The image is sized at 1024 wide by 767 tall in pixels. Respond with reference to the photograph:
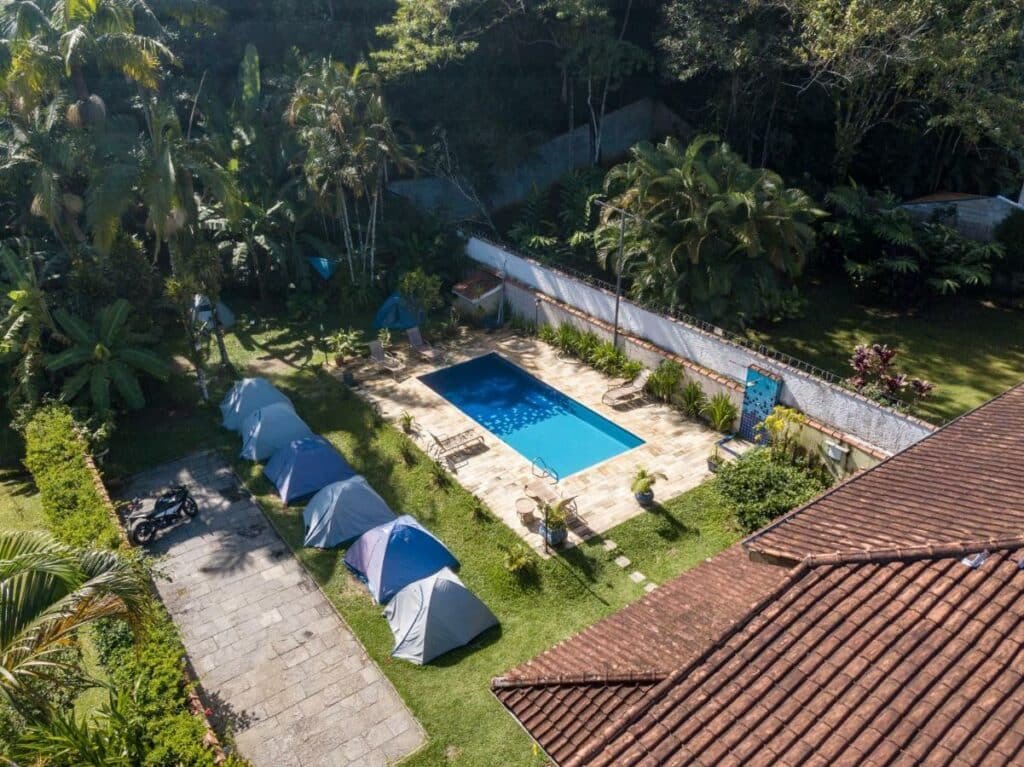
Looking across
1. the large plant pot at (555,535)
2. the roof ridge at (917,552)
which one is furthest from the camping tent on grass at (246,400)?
the roof ridge at (917,552)

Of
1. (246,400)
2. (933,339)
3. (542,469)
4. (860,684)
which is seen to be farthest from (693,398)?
(860,684)

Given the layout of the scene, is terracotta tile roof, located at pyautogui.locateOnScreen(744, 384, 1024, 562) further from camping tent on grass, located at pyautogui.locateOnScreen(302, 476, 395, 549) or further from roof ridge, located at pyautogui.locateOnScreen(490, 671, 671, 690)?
camping tent on grass, located at pyautogui.locateOnScreen(302, 476, 395, 549)

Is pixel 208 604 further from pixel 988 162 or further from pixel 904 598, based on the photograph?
pixel 988 162

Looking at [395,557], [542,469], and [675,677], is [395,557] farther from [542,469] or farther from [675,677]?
[675,677]

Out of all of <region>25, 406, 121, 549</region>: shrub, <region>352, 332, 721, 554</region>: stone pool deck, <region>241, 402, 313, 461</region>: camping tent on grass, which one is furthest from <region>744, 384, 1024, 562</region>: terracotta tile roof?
<region>241, 402, 313, 461</region>: camping tent on grass

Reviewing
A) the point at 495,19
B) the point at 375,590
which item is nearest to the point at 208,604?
the point at 375,590

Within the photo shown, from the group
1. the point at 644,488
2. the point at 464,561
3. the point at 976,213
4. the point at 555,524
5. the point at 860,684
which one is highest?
the point at 976,213
